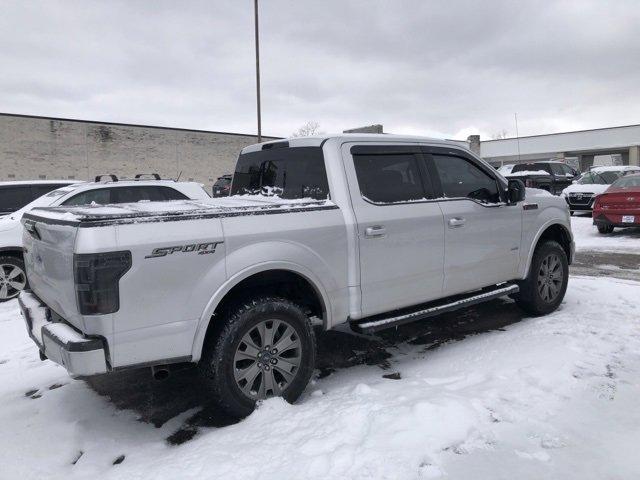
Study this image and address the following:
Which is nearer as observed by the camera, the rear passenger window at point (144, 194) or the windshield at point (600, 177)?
the rear passenger window at point (144, 194)

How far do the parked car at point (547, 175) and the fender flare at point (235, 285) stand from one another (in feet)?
62.0

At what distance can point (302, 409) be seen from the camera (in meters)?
3.56

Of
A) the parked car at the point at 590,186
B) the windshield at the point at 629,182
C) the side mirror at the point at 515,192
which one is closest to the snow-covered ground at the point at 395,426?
the side mirror at the point at 515,192

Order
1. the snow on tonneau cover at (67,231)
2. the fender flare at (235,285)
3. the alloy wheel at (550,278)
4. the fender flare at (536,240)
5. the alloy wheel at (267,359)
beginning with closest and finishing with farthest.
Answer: the snow on tonneau cover at (67,231) → the fender flare at (235,285) → the alloy wheel at (267,359) → the fender flare at (536,240) → the alloy wheel at (550,278)

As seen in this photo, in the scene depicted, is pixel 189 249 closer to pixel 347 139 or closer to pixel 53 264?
pixel 53 264

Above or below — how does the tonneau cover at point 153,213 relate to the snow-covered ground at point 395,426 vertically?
above

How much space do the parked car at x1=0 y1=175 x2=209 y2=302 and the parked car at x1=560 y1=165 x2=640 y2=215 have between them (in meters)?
14.0

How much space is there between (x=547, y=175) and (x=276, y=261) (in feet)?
67.2

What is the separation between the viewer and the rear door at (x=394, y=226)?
4098 mm

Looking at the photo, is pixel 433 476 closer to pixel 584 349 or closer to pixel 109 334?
pixel 109 334

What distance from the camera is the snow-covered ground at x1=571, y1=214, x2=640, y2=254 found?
35.8ft

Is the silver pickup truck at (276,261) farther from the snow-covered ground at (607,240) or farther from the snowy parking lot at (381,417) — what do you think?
the snow-covered ground at (607,240)

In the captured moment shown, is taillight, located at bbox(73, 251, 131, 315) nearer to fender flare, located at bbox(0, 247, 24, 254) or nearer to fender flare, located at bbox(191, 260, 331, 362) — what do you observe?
fender flare, located at bbox(191, 260, 331, 362)

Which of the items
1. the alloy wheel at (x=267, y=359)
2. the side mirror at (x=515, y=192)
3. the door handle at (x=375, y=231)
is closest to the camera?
the alloy wheel at (x=267, y=359)
